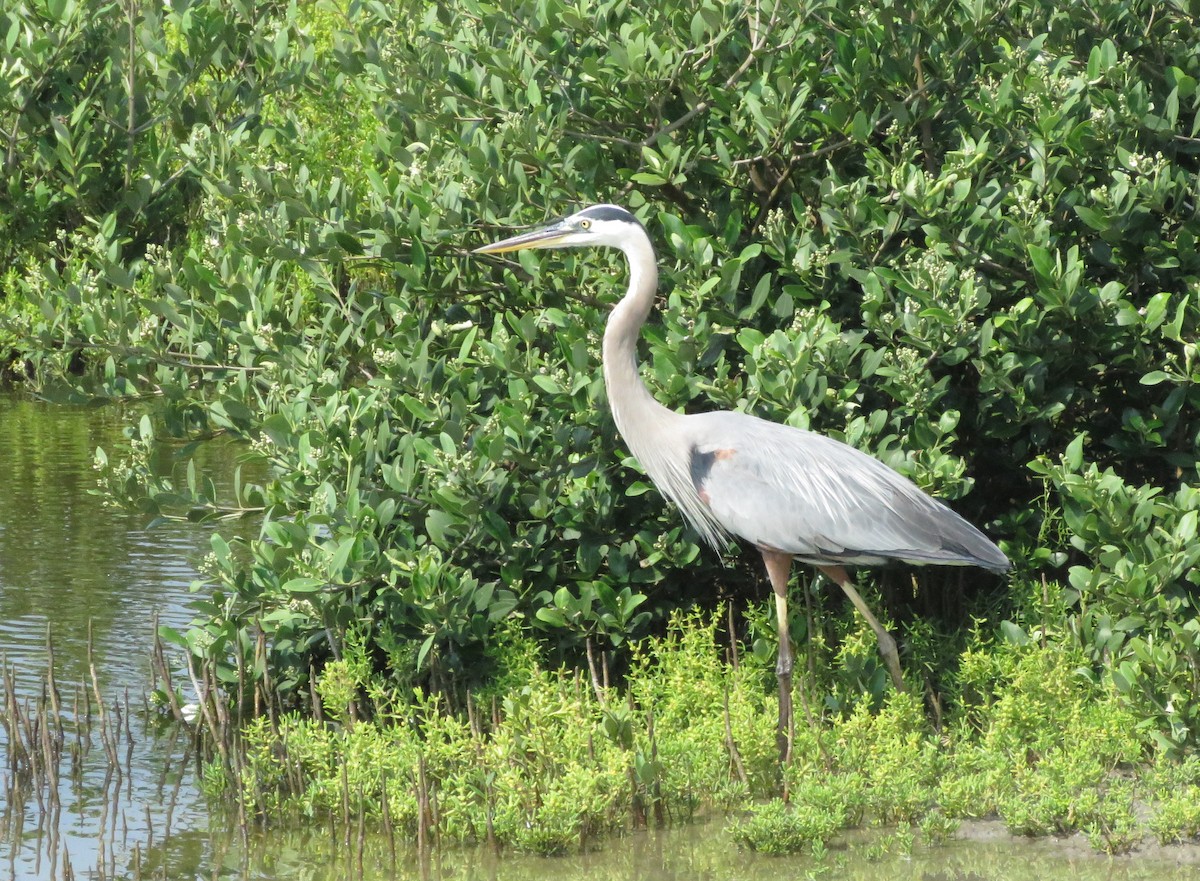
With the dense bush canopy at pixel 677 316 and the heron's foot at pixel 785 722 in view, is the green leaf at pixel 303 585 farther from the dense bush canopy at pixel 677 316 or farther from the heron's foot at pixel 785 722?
the heron's foot at pixel 785 722

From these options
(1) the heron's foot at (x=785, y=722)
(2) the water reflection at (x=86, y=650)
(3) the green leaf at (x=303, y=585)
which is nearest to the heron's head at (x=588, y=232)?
(3) the green leaf at (x=303, y=585)

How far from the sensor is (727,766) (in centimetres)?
570

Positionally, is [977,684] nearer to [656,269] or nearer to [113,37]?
[656,269]

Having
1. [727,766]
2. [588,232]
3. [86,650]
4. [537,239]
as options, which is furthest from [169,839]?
[588,232]

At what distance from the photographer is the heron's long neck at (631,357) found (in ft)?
20.1

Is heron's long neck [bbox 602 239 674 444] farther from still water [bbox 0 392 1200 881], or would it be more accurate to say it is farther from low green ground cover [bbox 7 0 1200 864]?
still water [bbox 0 392 1200 881]

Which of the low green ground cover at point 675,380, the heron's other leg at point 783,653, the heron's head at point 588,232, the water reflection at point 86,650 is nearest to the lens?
the water reflection at point 86,650

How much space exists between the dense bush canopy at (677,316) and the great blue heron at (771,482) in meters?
0.16

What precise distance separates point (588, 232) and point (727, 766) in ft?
7.27

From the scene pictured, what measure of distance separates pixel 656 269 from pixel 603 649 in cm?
179

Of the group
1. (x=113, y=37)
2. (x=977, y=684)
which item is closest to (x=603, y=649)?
(x=977, y=684)

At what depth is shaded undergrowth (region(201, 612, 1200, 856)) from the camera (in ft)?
17.0

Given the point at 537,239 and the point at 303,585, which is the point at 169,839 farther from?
the point at 537,239

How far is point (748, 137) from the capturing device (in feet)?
21.1
